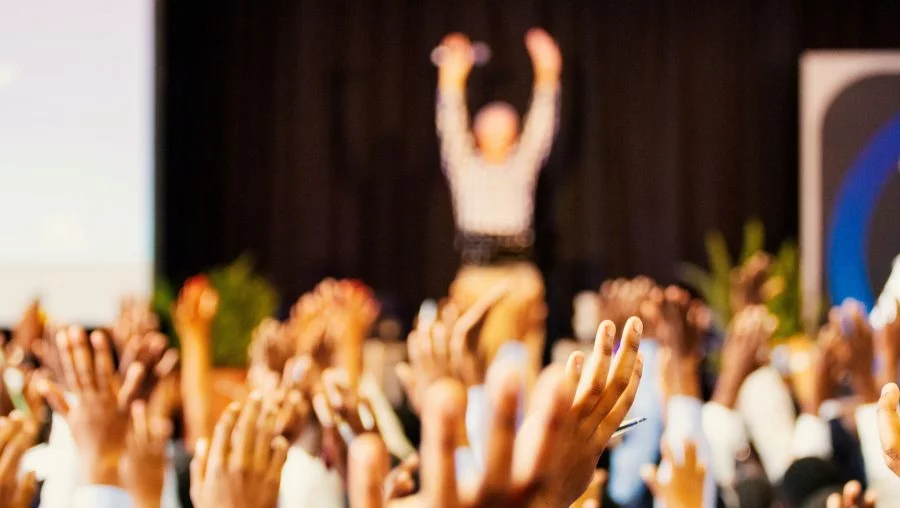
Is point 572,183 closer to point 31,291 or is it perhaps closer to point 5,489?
point 31,291

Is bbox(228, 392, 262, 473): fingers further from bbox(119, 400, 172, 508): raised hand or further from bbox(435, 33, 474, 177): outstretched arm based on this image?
bbox(435, 33, 474, 177): outstretched arm

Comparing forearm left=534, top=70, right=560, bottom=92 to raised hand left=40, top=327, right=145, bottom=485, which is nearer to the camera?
raised hand left=40, top=327, right=145, bottom=485

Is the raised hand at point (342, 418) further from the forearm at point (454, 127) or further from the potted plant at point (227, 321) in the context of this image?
the forearm at point (454, 127)

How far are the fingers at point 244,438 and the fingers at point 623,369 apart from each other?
0.38 m

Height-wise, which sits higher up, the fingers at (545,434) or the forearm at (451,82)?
the forearm at (451,82)

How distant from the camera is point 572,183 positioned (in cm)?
643

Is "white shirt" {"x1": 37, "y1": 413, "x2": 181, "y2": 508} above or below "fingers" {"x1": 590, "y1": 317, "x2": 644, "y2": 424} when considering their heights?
below

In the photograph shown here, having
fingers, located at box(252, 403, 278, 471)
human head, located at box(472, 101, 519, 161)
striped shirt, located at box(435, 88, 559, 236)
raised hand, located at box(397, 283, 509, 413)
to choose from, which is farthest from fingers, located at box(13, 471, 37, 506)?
human head, located at box(472, 101, 519, 161)

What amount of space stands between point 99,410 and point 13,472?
13.1 inches

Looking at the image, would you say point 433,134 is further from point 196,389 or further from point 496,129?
point 196,389

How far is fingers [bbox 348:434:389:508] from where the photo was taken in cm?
106

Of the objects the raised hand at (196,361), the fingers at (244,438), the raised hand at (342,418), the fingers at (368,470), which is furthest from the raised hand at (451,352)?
the raised hand at (196,361)

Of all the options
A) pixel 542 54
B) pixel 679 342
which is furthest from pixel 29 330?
pixel 542 54

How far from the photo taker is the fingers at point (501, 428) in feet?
2.62
